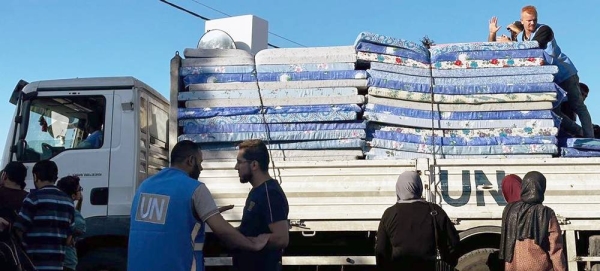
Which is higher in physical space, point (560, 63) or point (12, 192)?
point (560, 63)

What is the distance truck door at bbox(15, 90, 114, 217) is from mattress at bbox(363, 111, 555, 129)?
255 cm

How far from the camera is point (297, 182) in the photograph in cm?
625

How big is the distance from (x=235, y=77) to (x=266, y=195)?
2645 mm

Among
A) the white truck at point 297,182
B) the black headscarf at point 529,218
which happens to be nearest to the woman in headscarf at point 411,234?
the black headscarf at point 529,218

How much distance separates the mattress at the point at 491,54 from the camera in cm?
636

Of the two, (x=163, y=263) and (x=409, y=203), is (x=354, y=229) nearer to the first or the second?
(x=409, y=203)

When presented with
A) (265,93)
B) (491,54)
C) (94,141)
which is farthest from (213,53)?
(491,54)

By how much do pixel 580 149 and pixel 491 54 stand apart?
3.85 ft

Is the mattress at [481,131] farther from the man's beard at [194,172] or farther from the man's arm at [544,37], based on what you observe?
the man's beard at [194,172]

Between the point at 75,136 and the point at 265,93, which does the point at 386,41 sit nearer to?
the point at 265,93

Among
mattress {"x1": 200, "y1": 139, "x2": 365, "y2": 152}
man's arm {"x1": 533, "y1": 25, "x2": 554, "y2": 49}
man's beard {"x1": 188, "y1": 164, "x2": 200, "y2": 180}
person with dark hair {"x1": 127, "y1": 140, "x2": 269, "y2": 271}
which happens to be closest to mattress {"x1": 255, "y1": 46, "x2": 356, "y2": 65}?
mattress {"x1": 200, "y1": 139, "x2": 365, "y2": 152}

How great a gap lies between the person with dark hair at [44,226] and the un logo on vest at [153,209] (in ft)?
5.28

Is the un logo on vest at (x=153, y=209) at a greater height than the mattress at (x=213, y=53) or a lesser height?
lesser

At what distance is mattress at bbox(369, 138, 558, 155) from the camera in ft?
20.0
